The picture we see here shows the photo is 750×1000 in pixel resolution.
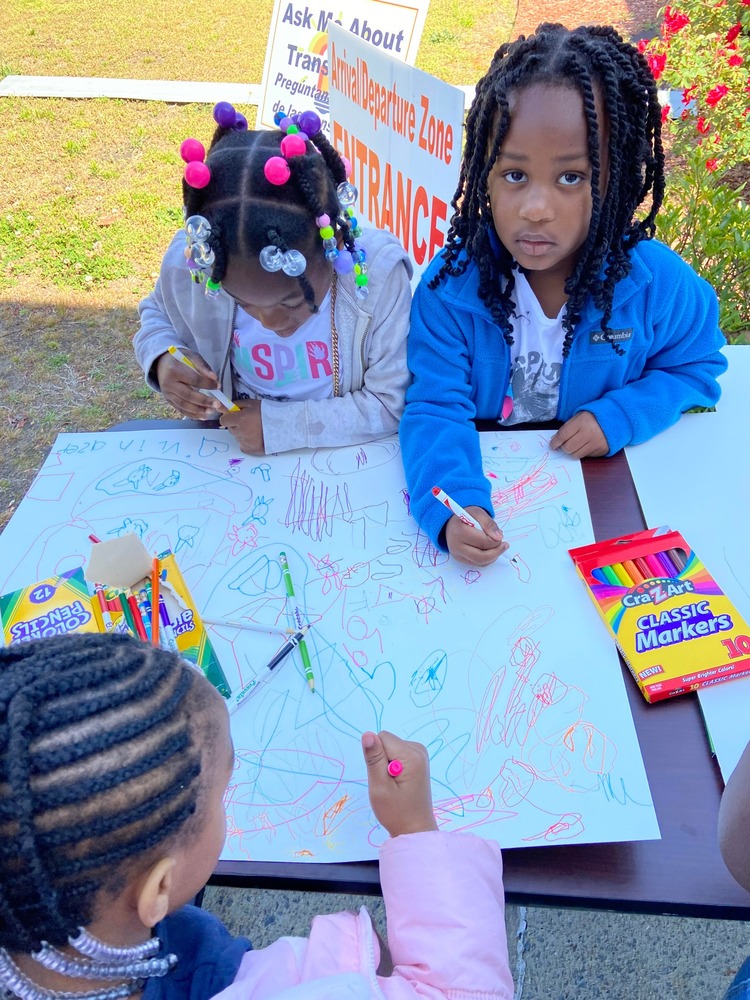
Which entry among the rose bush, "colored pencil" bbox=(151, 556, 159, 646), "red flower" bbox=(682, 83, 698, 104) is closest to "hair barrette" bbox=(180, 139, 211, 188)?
"colored pencil" bbox=(151, 556, 159, 646)

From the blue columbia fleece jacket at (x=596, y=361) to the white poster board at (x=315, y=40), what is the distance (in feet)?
3.11

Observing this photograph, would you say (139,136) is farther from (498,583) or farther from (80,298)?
(498,583)

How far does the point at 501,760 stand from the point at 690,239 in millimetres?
2141

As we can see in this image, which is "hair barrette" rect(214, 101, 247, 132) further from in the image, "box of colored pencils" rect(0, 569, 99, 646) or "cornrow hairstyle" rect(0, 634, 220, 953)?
"cornrow hairstyle" rect(0, 634, 220, 953)

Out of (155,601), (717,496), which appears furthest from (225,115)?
(717,496)

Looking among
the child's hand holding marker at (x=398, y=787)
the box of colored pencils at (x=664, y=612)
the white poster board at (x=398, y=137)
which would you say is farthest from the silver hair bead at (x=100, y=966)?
the white poster board at (x=398, y=137)

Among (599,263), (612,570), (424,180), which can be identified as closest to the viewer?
(612,570)

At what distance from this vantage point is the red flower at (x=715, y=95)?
2.64 meters

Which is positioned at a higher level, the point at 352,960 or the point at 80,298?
the point at 352,960

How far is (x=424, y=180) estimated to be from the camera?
1667mm

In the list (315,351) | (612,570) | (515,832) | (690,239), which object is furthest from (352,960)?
(690,239)

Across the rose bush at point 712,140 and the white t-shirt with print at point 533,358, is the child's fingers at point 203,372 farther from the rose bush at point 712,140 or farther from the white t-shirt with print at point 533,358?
the rose bush at point 712,140

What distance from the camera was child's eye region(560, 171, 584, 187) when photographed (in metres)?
1.16

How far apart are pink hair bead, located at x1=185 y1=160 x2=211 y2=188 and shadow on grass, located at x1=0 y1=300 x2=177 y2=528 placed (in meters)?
1.70
